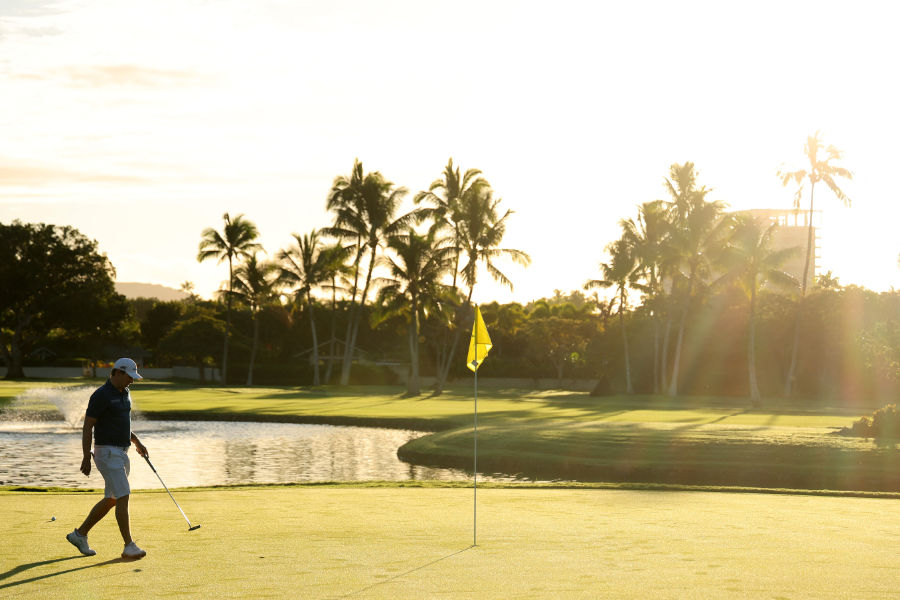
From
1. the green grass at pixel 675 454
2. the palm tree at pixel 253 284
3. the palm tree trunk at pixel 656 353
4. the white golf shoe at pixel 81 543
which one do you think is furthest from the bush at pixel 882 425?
the palm tree at pixel 253 284

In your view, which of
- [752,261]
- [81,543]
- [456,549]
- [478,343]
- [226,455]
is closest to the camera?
[81,543]

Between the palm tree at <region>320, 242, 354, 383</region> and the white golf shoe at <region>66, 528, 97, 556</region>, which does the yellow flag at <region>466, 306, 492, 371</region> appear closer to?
the white golf shoe at <region>66, 528, 97, 556</region>

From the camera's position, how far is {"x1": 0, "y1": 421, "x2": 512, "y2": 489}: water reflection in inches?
899

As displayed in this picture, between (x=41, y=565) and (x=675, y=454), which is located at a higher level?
(x=41, y=565)

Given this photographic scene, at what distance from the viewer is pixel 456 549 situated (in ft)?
34.6

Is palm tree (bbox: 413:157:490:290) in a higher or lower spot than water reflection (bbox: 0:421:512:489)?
higher

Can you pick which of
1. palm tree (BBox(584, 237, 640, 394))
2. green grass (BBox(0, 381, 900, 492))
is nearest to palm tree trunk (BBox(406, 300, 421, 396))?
palm tree (BBox(584, 237, 640, 394))

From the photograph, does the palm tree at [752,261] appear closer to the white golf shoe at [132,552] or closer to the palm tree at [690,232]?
the palm tree at [690,232]

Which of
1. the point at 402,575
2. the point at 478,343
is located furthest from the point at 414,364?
the point at 402,575

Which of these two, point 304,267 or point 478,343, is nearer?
point 478,343

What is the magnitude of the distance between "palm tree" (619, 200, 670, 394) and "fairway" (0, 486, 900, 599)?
4993cm

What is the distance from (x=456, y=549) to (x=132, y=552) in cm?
335

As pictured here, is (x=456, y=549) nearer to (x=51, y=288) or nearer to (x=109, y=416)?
(x=109, y=416)

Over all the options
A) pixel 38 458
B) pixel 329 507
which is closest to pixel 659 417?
pixel 38 458
